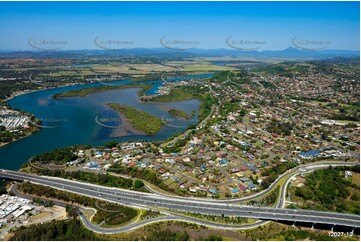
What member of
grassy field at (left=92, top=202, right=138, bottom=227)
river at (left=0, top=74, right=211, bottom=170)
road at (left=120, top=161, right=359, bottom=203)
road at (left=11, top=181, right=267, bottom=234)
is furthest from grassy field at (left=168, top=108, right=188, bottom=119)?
road at (left=11, top=181, right=267, bottom=234)

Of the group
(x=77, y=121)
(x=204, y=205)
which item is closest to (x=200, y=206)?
(x=204, y=205)

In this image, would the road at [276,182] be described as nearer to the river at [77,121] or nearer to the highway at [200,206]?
the highway at [200,206]

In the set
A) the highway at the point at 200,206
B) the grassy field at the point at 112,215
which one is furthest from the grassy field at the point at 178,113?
the grassy field at the point at 112,215

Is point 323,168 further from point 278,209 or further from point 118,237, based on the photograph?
point 118,237

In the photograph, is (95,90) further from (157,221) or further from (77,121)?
(157,221)

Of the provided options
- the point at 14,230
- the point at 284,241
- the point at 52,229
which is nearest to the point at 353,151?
the point at 284,241

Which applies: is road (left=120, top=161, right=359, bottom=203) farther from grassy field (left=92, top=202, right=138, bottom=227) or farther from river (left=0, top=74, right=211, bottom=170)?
river (left=0, top=74, right=211, bottom=170)
